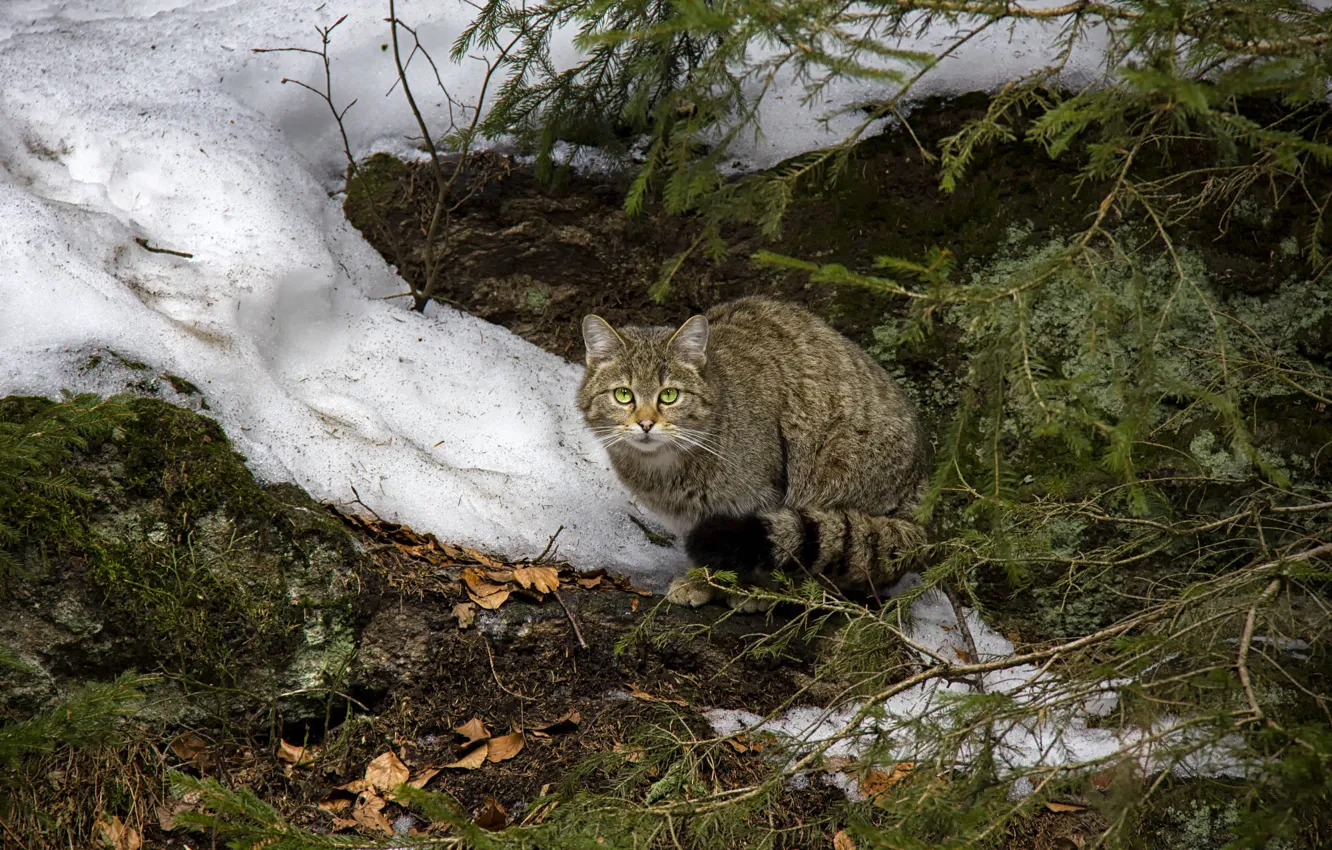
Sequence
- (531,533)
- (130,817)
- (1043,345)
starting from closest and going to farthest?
(130,817) < (531,533) < (1043,345)

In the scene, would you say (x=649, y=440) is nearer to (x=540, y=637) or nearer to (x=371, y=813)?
(x=540, y=637)

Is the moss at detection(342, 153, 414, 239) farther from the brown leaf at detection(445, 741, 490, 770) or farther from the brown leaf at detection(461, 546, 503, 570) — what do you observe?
the brown leaf at detection(445, 741, 490, 770)

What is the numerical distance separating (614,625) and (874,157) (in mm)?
3193

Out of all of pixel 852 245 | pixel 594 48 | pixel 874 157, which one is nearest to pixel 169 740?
pixel 594 48

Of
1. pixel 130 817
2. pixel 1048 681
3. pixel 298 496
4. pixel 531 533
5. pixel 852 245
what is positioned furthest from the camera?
pixel 852 245

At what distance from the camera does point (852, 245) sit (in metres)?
5.57

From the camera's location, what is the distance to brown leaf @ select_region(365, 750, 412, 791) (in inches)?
139

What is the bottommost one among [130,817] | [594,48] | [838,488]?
[130,817]

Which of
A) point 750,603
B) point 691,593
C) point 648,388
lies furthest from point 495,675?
point 648,388

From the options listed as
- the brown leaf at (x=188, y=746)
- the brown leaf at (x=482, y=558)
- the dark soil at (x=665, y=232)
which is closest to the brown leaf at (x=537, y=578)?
the brown leaf at (x=482, y=558)

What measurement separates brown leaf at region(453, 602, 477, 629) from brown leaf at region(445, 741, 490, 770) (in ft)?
1.65

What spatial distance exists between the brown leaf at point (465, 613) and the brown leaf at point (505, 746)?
496mm

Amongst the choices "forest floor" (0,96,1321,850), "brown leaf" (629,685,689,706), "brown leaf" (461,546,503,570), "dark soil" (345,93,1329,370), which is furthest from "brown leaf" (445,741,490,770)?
"dark soil" (345,93,1329,370)

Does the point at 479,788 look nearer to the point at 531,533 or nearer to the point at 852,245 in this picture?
the point at 531,533
